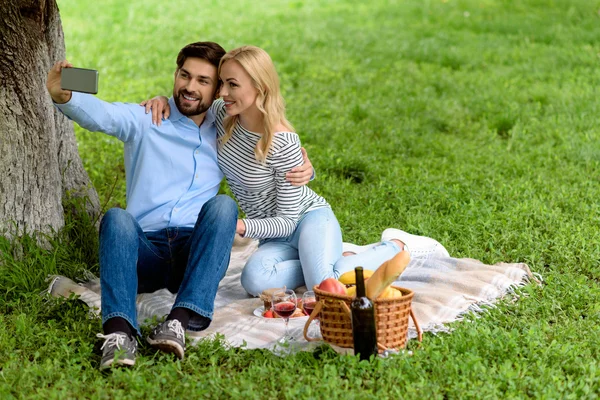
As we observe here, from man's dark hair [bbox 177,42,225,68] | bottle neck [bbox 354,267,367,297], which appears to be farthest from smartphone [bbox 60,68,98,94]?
bottle neck [bbox 354,267,367,297]

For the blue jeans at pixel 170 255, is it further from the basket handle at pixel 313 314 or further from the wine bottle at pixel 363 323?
the wine bottle at pixel 363 323

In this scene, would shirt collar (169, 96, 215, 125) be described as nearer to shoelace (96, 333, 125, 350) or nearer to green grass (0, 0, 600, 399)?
green grass (0, 0, 600, 399)

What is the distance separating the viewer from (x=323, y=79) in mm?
10062

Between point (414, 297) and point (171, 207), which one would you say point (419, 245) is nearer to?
point (414, 297)

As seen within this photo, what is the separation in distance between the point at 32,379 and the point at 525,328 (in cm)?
244

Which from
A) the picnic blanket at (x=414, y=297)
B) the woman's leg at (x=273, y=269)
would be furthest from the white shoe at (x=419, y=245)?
the woman's leg at (x=273, y=269)

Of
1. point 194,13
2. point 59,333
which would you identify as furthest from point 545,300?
point 194,13

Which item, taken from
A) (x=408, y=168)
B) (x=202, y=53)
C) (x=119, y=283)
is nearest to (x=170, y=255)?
(x=119, y=283)

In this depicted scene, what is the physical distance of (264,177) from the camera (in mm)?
4621

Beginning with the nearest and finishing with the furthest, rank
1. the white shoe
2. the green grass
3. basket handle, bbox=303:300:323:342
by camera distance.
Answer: the green grass < basket handle, bbox=303:300:323:342 < the white shoe

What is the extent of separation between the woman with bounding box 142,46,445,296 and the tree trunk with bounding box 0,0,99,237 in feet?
2.69

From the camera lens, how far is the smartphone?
3.79 meters

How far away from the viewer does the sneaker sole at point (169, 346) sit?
376cm

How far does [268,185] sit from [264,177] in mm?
77
